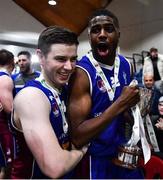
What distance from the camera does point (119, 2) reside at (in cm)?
915

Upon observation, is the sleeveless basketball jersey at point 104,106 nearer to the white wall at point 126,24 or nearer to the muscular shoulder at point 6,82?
the muscular shoulder at point 6,82

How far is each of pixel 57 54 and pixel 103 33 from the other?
0.46 m

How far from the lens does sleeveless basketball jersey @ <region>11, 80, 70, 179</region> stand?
1.60m

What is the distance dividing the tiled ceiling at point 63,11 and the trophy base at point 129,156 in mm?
7009

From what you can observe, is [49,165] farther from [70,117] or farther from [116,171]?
[116,171]

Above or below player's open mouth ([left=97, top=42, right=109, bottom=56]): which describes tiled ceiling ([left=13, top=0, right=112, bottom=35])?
above

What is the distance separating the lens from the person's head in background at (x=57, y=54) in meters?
1.61

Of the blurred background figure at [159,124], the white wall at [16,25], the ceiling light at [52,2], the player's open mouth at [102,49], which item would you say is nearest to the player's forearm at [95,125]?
the player's open mouth at [102,49]

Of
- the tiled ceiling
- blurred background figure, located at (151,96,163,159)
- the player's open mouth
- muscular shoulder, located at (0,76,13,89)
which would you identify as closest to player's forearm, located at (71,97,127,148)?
the player's open mouth

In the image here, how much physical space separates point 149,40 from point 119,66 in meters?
6.63

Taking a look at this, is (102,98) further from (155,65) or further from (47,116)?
(155,65)

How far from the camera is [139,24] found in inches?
349

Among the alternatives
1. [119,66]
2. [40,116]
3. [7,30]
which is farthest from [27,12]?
[40,116]

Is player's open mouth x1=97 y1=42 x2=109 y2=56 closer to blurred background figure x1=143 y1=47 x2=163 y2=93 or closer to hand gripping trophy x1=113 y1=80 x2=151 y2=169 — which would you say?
hand gripping trophy x1=113 y1=80 x2=151 y2=169
